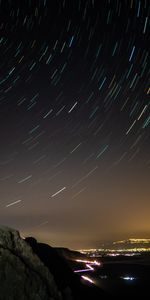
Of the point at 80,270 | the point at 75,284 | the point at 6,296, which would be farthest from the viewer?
the point at 80,270

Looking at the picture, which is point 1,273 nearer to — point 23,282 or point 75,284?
point 23,282

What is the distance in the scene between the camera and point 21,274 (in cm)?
966

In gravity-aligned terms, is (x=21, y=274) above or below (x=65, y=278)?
above

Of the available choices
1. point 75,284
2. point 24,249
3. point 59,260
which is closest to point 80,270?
point 59,260

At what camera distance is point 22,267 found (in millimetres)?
9844

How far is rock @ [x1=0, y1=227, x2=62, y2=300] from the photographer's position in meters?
9.34

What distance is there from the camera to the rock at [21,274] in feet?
30.7

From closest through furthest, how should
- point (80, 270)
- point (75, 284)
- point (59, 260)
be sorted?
1. point (75, 284)
2. point (59, 260)
3. point (80, 270)

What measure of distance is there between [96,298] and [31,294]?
17.0 feet

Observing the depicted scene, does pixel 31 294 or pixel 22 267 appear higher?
pixel 22 267

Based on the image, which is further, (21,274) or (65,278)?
(65,278)

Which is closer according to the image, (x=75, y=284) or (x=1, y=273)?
(x=1, y=273)

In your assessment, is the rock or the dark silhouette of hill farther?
the dark silhouette of hill

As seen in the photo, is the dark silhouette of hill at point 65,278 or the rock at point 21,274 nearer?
the rock at point 21,274
